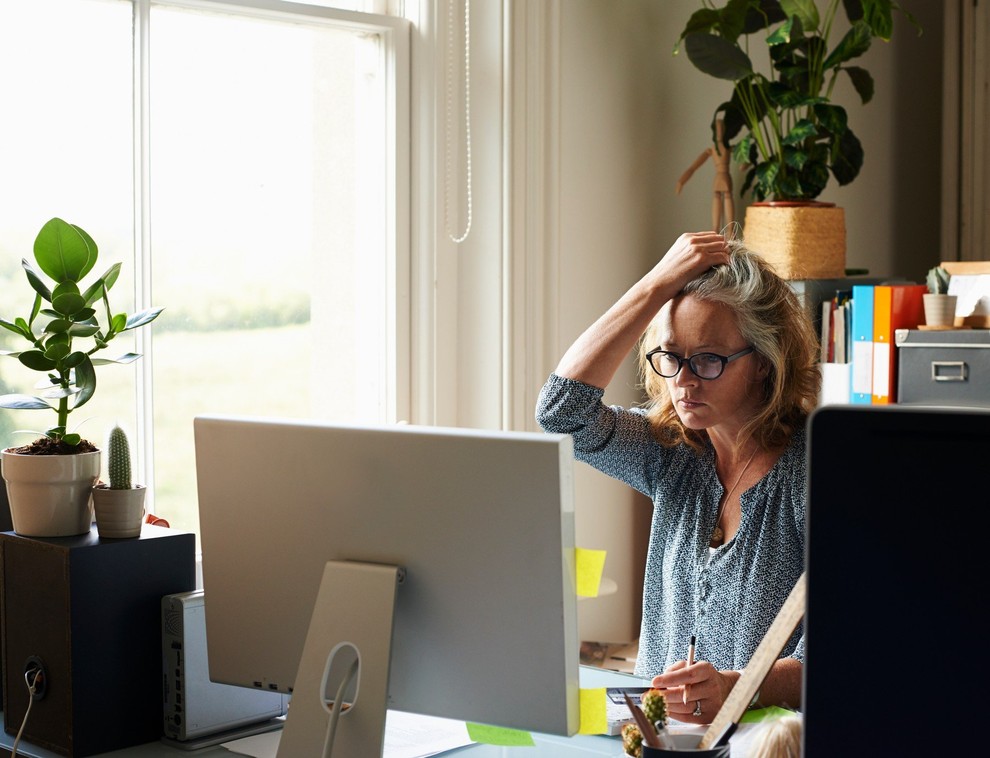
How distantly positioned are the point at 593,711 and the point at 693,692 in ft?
1.00

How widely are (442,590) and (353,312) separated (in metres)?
1.72

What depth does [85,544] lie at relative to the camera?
153 centimetres

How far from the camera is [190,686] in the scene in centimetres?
154

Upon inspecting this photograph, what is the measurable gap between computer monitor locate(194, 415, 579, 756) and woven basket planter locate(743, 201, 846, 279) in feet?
6.23

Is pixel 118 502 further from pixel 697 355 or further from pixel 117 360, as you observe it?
pixel 697 355

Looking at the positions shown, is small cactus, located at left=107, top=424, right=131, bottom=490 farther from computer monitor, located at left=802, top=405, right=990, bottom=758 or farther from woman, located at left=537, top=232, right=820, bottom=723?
computer monitor, located at left=802, top=405, right=990, bottom=758

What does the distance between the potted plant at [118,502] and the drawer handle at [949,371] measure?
200cm

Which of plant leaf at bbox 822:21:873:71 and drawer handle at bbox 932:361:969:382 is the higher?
plant leaf at bbox 822:21:873:71

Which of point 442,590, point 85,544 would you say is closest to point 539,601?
point 442,590

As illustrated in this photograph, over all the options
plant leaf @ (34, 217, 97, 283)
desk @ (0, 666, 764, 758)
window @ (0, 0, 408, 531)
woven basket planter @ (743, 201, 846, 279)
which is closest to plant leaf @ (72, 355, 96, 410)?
plant leaf @ (34, 217, 97, 283)

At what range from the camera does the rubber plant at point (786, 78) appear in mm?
2904

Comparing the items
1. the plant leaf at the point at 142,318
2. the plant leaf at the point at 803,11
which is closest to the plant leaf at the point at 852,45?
the plant leaf at the point at 803,11

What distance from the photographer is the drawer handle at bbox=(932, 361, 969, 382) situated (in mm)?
2828

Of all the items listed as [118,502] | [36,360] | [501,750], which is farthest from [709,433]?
[36,360]
